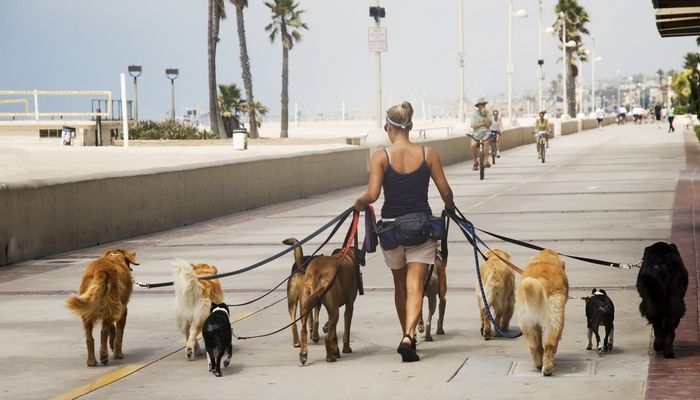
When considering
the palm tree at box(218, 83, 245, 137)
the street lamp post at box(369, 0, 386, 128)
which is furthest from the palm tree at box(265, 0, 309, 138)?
the street lamp post at box(369, 0, 386, 128)

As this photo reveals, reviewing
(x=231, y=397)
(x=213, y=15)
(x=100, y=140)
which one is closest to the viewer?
(x=231, y=397)

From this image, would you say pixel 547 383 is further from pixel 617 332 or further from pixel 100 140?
pixel 100 140

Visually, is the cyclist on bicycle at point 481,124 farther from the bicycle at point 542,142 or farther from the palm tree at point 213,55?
the palm tree at point 213,55

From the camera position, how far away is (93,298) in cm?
988

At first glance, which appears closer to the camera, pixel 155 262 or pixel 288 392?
pixel 288 392

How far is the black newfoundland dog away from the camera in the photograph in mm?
9633

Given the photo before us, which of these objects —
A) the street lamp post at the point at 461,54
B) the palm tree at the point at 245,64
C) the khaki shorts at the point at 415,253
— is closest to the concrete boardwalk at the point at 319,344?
the khaki shorts at the point at 415,253

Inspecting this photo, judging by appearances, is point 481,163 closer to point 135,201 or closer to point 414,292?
point 135,201

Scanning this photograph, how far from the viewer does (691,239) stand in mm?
17859

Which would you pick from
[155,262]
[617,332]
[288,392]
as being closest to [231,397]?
[288,392]

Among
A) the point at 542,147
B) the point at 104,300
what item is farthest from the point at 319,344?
the point at 542,147

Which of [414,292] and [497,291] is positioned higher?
[414,292]

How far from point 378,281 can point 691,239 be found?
5071mm

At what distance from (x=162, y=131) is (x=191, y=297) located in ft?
201
